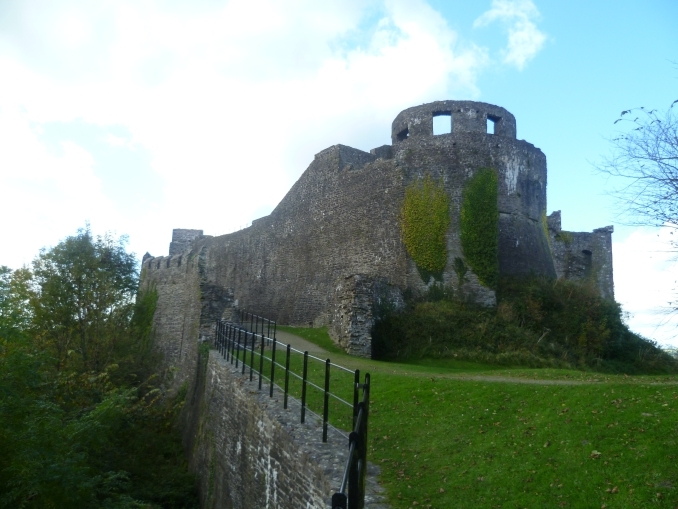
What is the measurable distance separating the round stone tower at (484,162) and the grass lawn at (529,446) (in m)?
14.2

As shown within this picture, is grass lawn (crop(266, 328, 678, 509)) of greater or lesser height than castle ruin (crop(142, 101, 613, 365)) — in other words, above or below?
below

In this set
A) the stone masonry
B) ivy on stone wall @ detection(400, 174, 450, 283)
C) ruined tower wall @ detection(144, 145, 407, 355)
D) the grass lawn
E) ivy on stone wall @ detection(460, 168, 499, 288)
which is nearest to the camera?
the grass lawn

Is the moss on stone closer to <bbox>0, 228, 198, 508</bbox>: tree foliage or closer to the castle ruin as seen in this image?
the castle ruin

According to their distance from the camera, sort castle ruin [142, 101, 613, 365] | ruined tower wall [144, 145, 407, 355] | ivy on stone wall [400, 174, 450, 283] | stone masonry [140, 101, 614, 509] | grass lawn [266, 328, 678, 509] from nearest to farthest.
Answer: grass lawn [266, 328, 678, 509] < stone masonry [140, 101, 614, 509] < castle ruin [142, 101, 613, 365] < ivy on stone wall [400, 174, 450, 283] < ruined tower wall [144, 145, 407, 355]

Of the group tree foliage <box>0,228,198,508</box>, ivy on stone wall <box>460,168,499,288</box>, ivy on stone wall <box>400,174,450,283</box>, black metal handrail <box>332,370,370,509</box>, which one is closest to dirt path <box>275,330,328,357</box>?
tree foliage <box>0,228,198,508</box>

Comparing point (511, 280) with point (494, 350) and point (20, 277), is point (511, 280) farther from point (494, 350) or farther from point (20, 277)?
point (20, 277)

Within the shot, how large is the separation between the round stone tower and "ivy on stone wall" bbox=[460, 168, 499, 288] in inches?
11.3

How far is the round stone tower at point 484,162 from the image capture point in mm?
23875

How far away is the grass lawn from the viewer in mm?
6098

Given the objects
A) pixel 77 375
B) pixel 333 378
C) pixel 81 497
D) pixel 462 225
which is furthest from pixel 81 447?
pixel 462 225

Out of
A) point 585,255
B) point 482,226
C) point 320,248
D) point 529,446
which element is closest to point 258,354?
point 529,446

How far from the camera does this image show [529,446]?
288 inches

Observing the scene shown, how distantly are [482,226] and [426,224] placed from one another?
7.30ft

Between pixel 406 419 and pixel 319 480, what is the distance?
119 inches
